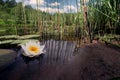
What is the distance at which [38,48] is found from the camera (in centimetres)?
72

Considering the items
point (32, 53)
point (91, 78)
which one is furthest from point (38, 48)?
point (91, 78)

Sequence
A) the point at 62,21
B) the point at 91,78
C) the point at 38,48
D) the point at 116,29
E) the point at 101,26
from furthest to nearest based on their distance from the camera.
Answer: the point at 62,21
the point at 101,26
the point at 116,29
the point at 38,48
the point at 91,78

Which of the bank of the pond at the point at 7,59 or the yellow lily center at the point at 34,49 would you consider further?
the yellow lily center at the point at 34,49

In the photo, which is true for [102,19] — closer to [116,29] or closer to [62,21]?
[116,29]

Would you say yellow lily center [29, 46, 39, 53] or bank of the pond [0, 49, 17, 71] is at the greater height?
yellow lily center [29, 46, 39, 53]

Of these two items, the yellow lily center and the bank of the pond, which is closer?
the bank of the pond

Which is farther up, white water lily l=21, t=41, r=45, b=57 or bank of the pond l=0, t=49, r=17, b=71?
white water lily l=21, t=41, r=45, b=57

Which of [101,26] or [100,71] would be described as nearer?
[100,71]

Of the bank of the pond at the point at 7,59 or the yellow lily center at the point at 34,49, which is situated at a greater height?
the yellow lily center at the point at 34,49

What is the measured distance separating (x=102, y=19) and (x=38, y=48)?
142 cm

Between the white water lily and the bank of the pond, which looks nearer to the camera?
the bank of the pond

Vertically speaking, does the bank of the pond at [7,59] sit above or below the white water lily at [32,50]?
below

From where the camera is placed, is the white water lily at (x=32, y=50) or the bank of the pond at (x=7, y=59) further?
the white water lily at (x=32, y=50)

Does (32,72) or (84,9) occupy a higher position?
(84,9)
